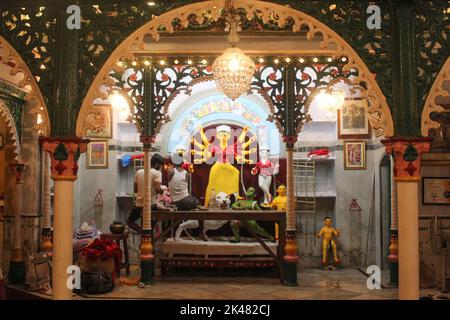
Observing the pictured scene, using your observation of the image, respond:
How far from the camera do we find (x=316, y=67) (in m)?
8.73

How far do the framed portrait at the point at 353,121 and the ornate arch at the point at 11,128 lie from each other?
6.40 meters

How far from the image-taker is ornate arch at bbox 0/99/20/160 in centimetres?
848

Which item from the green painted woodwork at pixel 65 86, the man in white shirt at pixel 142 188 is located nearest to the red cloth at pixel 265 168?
the man in white shirt at pixel 142 188

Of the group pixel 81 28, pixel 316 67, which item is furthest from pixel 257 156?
pixel 81 28

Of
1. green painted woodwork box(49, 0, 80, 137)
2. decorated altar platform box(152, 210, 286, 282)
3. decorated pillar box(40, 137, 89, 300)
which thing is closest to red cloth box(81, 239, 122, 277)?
decorated altar platform box(152, 210, 286, 282)

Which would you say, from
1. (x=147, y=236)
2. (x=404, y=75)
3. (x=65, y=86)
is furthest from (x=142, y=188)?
(x=404, y=75)

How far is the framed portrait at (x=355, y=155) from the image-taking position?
424 inches

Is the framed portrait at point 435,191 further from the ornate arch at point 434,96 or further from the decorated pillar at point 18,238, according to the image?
the decorated pillar at point 18,238

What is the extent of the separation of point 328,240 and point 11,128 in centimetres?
646

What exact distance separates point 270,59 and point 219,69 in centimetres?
300

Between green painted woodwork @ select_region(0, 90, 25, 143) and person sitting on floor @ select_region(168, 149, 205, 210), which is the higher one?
green painted woodwork @ select_region(0, 90, 25, 143)

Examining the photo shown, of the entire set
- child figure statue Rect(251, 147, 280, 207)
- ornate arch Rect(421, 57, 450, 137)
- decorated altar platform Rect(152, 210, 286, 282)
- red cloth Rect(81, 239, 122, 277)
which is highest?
ornate arch Rect(421, 57, 450, 137)

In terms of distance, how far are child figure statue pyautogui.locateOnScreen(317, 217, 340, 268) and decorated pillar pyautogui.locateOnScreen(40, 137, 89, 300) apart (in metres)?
6.39

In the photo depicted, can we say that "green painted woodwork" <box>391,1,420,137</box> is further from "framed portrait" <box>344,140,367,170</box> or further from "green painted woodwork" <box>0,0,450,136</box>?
"framed portrait" <box>344,140,367,170</box>
